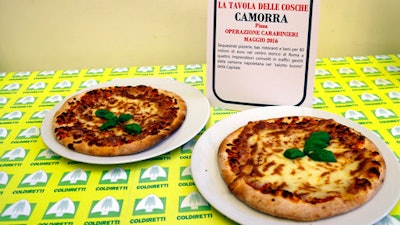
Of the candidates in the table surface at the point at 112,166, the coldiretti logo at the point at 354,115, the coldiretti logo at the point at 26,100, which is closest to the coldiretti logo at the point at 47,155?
the table surface at the point at 112,166

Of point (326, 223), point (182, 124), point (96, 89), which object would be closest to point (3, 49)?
point (96, 89)

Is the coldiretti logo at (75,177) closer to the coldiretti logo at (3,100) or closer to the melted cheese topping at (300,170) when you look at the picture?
the melted cheese topping at (300,170)

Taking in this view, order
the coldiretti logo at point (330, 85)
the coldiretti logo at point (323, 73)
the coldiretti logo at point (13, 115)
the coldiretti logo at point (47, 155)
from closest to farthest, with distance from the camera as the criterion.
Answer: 1. the coldiretti logo at point (47, 155)
2. the coldiretti logo at point (13, 115)
3. the coldiretti logo at point (330, 85)
4. the coldiretti logo at point (323, 73)

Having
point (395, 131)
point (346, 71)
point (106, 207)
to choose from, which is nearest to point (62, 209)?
point (106, 207)

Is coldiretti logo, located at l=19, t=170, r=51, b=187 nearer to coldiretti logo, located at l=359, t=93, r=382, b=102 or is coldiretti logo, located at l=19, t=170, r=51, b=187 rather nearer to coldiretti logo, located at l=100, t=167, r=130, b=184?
coldiretti logo, located at l=100, t=167, r=130, b=184

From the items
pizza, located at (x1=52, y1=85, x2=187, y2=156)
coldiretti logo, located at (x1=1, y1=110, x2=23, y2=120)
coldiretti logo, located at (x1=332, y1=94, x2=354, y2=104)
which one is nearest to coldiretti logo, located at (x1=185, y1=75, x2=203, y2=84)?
pizza, located at (x1=52, y1=85, x2=187, y2=156)

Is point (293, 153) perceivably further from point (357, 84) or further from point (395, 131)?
point (357, 84)
